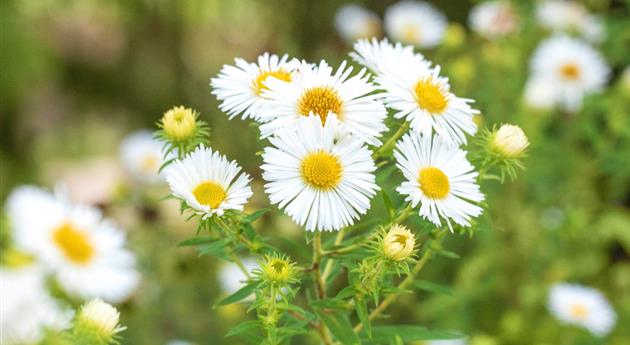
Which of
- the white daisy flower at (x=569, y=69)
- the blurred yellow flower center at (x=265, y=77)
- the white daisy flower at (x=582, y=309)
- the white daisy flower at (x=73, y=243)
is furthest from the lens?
the white daisy flower at (x=569, y=69)

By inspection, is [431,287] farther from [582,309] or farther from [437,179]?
[582,309]

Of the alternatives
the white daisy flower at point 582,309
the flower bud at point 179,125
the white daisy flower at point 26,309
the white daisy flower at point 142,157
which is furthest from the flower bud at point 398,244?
the white daisy flower at point 142,157

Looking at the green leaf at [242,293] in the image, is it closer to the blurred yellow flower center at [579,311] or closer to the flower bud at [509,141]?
the flower bud at [509,141]

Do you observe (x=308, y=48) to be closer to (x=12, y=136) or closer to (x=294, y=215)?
(x=12, y=136)

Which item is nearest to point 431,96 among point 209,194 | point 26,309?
point 209,194

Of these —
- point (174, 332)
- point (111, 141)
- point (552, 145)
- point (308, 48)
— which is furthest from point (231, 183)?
point (111, 141)

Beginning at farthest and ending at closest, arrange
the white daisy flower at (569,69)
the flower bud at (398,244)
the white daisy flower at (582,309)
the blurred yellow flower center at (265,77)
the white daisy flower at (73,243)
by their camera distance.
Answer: the white daisy flower at (569,69) → the white daisy flower at (582,309) → the white daisy flower at (73,243) → the blurred yellow flower center at (265,77) → the flower bud at (398,244)
